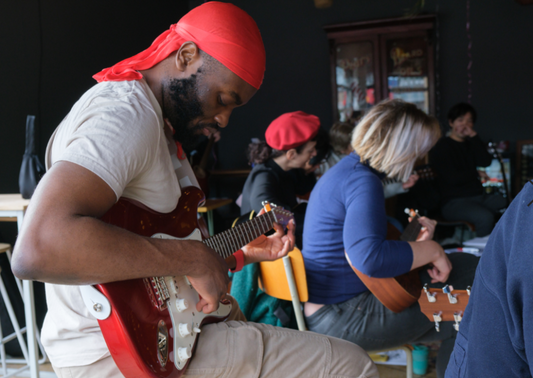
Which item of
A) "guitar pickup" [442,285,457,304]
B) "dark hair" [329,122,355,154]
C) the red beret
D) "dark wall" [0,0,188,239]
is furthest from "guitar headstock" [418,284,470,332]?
"dark hair" [329,122,355,154]

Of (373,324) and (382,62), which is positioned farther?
(382,62)

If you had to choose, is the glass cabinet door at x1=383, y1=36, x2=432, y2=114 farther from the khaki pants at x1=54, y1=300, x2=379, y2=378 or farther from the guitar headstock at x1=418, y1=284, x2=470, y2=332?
the khaki pants at x1=54, y1=300, x2=379, y2=378

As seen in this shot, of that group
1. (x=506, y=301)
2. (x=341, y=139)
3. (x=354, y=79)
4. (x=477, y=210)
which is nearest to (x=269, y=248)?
(x=506, y=301)

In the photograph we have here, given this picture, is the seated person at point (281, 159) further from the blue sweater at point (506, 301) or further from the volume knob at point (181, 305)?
the blue sweater at point (506, 301)

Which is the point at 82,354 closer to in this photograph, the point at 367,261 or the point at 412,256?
the point at 367,261

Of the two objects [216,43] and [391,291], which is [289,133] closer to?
[391,291]

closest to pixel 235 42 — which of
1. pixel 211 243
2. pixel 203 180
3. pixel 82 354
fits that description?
pixel 211 243

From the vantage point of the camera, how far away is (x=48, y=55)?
11.5ft

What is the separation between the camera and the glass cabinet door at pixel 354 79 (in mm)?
5828

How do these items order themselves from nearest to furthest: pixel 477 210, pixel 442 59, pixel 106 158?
pixel 106 158
pixel 477 210
pixel 442 59

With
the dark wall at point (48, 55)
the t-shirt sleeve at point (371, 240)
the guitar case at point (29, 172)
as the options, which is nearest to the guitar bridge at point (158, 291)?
the t-shirt sleeve at point (371, 240)

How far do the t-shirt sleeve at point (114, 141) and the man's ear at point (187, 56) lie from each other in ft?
0.60

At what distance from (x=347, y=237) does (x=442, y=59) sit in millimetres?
5134

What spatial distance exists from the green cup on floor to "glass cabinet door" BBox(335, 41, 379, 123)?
4035 millimetres
